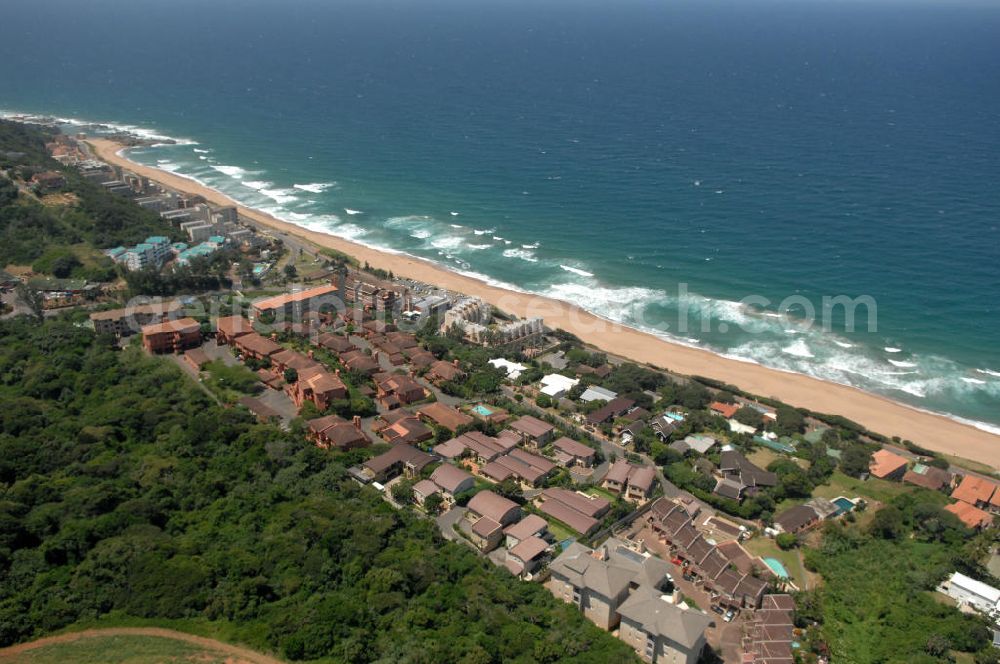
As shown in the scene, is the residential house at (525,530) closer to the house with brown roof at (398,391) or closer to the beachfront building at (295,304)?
the house with brown roof at (398,391)

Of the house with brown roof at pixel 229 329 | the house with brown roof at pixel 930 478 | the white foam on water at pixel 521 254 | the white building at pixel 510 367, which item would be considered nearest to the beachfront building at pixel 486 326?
the white building at pixel 510 367

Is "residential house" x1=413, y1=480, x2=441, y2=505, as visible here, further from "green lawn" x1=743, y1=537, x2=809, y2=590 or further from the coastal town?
"green lawn" x1=743, y1=537, x2=809, y2=590

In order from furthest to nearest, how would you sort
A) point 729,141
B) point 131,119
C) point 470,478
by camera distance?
point 131,119 < point 729,141 < point 470,478

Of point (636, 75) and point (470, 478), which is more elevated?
point (636, 75)

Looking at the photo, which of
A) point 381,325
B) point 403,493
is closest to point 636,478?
point 403,493

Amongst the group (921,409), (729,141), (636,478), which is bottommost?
(921,409)

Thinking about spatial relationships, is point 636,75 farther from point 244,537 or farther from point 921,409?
point 244,537

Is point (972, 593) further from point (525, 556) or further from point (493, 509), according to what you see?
point (493, 509)

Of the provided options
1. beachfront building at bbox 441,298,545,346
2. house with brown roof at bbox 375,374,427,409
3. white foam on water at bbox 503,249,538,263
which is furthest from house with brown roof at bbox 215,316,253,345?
white foam on water at bbox 503,249,538,263
